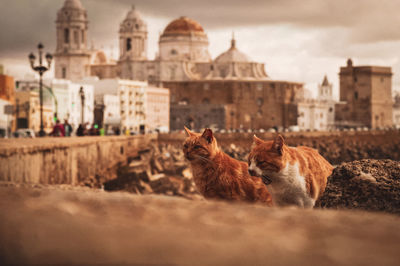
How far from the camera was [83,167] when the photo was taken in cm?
1573

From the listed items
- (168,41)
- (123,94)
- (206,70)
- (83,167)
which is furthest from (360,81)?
(83,167)

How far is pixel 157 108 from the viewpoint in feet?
190

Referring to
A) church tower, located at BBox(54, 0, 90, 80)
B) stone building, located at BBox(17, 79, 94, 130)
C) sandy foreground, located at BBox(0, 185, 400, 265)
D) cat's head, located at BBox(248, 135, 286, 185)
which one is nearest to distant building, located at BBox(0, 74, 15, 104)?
stone building, located at BBox(17, 79, 94, 130)

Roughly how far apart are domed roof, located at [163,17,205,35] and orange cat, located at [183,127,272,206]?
6466 cm

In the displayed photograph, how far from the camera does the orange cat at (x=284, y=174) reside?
3812mm

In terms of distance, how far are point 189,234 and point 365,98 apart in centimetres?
7098

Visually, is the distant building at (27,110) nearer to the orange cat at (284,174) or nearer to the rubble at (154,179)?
the rubble at (154,179)

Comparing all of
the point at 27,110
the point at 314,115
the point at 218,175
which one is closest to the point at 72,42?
the point at 314,115

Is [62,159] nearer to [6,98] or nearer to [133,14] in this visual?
[6,98]

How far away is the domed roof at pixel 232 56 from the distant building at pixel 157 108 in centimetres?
1028

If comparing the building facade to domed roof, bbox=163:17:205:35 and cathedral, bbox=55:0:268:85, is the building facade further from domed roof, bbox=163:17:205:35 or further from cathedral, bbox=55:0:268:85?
domed roof, bbox=163:17:205:35

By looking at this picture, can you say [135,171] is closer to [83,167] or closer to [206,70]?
[83,167]

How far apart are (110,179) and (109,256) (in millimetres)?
19328

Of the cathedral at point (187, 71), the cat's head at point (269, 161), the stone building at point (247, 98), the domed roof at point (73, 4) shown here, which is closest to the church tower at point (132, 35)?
the cathedral at point (187, 71)
